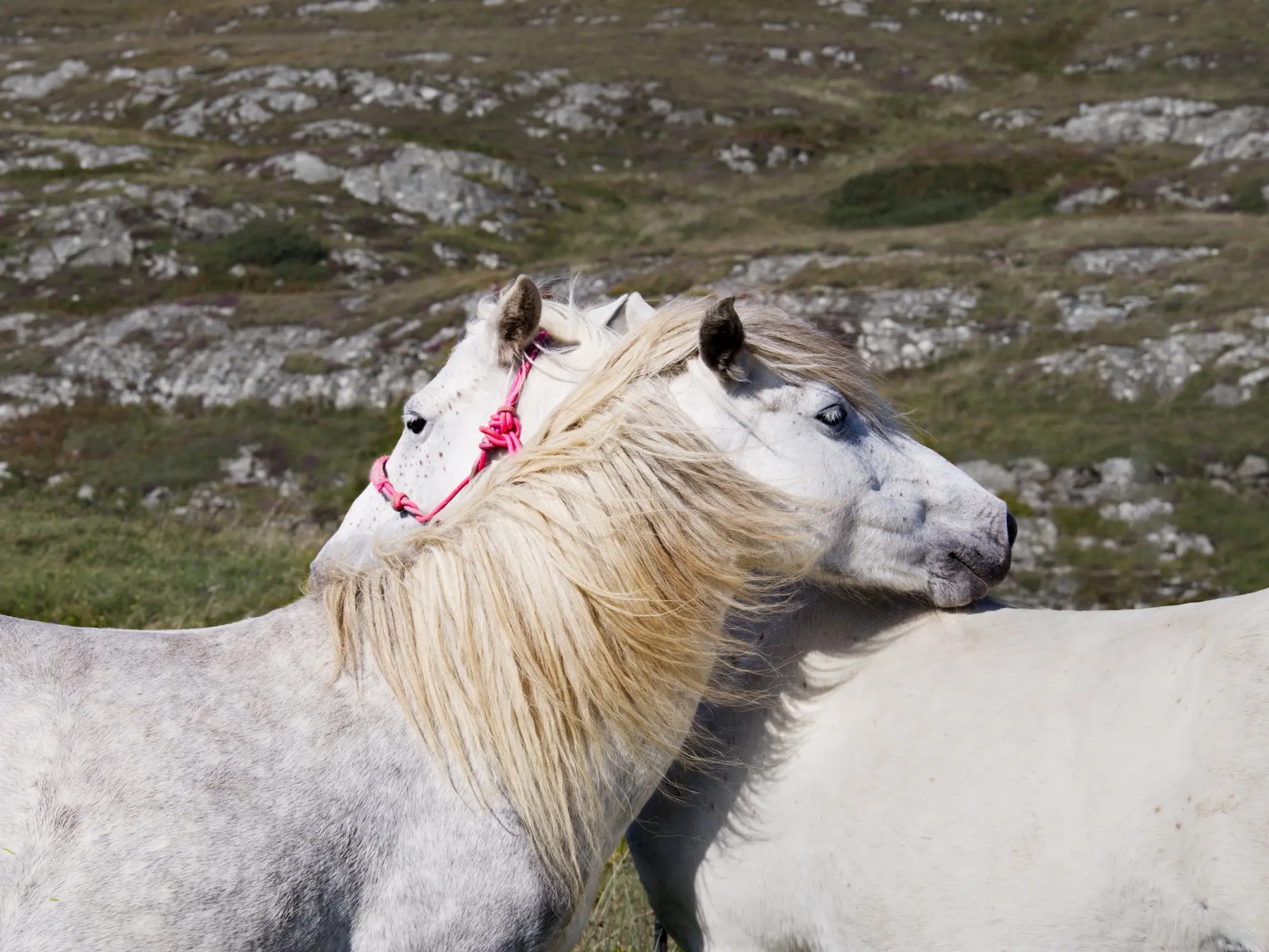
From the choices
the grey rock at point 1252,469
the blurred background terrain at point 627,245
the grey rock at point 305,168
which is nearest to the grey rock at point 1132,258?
the blurred background terrain at point 627,245

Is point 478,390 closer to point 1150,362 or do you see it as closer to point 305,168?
point 1150,362

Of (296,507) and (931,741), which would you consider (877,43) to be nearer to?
(296,507)

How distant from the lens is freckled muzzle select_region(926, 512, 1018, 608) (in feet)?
11.9

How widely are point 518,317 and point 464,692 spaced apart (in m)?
1.71

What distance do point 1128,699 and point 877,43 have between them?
64.4m

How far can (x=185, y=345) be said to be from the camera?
26047 millimetres

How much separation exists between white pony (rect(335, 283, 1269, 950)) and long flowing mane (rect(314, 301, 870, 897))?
0.40 meters

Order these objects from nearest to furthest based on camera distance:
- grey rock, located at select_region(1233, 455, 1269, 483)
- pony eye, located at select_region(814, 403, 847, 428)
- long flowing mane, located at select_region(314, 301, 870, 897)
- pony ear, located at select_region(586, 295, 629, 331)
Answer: long flowing mane, located at select_region(314, 301, 870, 897) → pony eye, located at select_region(814, 403, 847, 428) → pony ear, located at select_region(586, 295, 629, 331) → grey rock, located at select_region(1233, 455, 1269, 483)

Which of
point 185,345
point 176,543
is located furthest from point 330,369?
point 176,543

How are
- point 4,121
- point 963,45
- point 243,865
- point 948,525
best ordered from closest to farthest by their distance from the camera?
point 243,865
point 948,525
point 4,121
point 963,45

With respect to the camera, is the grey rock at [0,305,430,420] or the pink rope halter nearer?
the pink rope halter

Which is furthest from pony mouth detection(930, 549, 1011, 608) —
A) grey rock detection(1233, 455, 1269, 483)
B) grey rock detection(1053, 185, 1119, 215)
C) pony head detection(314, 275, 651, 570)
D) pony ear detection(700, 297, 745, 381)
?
grey rock detection(1053, 185, 1119, 215)

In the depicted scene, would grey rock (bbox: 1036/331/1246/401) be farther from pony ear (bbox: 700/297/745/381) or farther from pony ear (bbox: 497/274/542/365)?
pony ear (bbox: 700/297/745/381)

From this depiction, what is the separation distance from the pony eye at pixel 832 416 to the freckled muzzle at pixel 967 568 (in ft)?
1.71
